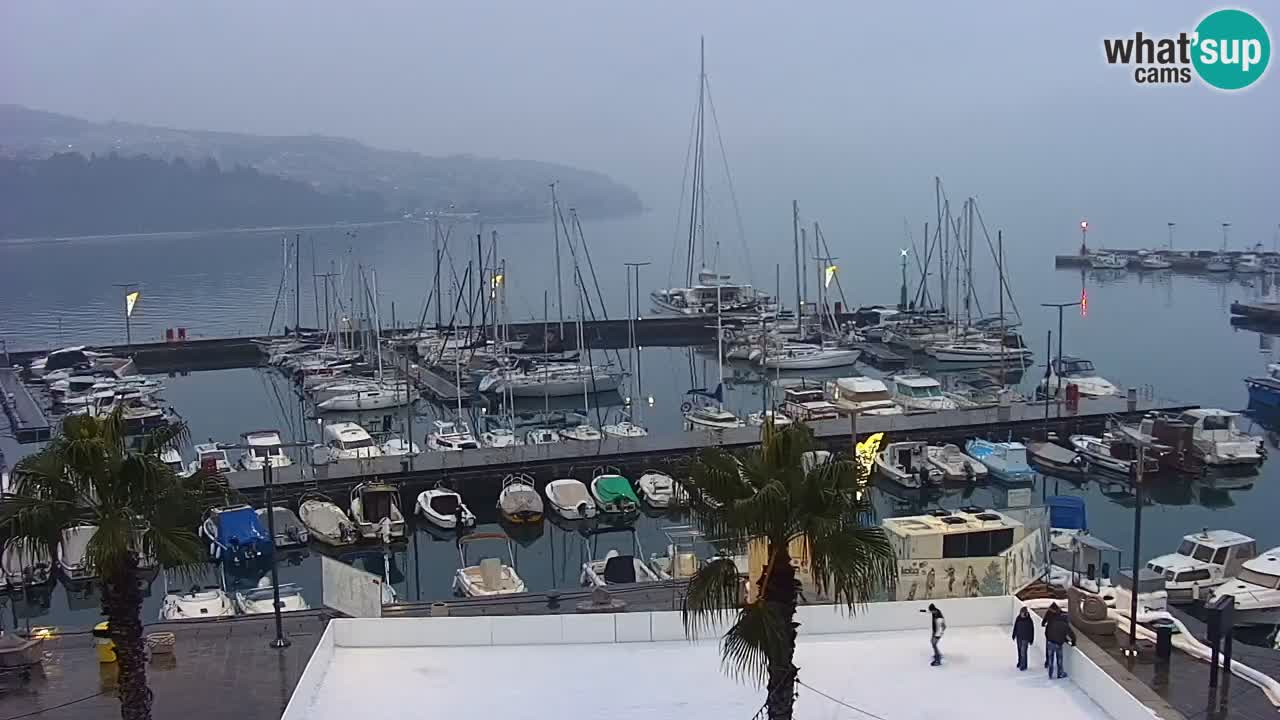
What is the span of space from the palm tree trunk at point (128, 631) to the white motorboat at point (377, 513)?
20756 mm

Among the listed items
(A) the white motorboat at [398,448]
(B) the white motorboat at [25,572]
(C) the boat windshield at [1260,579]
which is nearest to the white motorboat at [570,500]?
(A) the white motorboat at [398,448]

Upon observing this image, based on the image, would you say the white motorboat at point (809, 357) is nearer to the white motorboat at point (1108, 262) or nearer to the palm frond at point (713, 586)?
the palm frond at point (713, 586)

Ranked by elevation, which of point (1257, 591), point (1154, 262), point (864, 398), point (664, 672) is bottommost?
point (1257, 591)

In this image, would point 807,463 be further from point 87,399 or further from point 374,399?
point 87,399

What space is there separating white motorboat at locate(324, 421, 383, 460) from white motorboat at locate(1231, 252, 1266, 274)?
11757 cm

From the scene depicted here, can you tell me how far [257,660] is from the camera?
1485 cm

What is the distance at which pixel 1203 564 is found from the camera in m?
24.9

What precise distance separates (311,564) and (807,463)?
24.0 m

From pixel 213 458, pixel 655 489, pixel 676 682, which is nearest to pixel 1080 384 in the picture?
pixel 655 489

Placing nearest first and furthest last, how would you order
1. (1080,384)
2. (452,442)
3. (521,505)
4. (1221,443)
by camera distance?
(521,505)
(1221,443)
(452,442)
(1080,384)

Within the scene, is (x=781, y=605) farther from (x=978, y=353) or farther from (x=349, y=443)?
(x=978, y=353)

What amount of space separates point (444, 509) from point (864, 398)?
67.4 ft

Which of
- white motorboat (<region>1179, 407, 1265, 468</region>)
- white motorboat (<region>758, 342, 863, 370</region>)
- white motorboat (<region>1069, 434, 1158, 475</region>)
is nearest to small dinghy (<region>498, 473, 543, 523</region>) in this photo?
white motorboat (<region>1069, 434, 1158, 475</region>)

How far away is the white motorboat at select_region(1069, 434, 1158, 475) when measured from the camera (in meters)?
38.3
